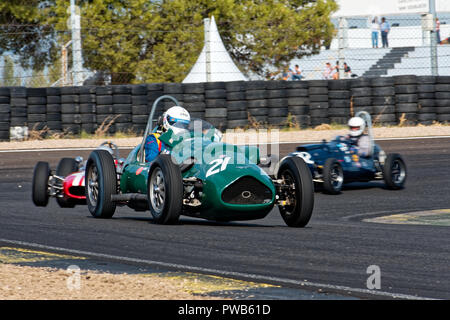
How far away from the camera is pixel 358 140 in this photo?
504 inches

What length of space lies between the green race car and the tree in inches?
647

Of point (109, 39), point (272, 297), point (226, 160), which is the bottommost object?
point (272, 297)

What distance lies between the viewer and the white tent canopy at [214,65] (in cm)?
1833

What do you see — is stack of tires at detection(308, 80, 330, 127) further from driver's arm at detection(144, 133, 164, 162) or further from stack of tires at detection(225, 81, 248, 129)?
driver's arm at detection(144, 133, 164, 162)

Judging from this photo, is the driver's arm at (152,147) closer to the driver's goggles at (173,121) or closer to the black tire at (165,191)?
the driver's goggles at (173,121)

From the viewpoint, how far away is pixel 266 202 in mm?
7664

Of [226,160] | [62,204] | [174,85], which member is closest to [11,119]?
[174,85]

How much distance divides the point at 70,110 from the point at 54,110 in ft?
1.07

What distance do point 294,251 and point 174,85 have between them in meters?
11.5

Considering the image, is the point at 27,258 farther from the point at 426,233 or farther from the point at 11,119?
the point at 11,119

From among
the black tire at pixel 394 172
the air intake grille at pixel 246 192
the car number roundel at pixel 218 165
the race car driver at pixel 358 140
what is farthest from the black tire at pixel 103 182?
the black tire at pixel 394 172

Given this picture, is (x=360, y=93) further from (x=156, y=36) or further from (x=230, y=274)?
(x=230, y=274)
